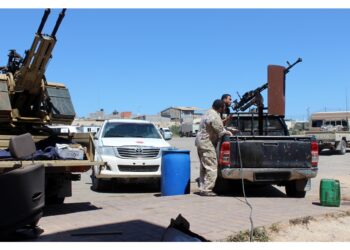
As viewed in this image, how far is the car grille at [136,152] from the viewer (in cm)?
1069

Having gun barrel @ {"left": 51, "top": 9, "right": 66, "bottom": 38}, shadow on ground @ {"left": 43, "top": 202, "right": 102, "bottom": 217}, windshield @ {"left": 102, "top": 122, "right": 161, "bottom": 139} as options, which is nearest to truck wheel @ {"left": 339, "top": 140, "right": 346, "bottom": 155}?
windshield @ {"left": 102, "top": 122, "right": 161, "bottom": 139}

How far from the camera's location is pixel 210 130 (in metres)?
8.66

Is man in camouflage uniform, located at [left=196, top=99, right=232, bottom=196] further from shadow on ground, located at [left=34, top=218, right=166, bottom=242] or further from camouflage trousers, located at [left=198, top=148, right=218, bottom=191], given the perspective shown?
shadow on ground, located at [left=34, top=218, right=166, bottom=242]

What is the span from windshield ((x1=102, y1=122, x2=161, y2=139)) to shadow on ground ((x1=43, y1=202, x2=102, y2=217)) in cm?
317

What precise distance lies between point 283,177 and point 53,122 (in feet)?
14.1

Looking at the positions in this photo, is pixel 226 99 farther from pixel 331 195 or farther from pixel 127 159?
pixel 127 159

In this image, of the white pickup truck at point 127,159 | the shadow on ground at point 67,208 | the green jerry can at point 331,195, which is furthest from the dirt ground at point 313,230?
the white pickup truck at point 127,159

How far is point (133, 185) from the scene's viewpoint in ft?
→ 40.5

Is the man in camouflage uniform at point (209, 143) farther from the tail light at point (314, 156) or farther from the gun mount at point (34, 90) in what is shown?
the gun mount at point (34, 90)

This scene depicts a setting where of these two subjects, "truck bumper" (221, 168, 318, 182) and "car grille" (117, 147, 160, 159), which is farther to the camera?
Answer: "car grille" (117, 147, 160, 159)

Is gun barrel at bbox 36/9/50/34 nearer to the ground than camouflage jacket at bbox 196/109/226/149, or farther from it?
farther from it

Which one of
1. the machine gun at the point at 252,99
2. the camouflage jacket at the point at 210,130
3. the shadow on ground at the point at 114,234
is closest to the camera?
the shadow on ground at the point at 114,234

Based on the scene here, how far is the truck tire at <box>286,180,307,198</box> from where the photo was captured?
901 cm

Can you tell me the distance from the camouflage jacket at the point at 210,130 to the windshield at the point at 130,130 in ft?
11.1
